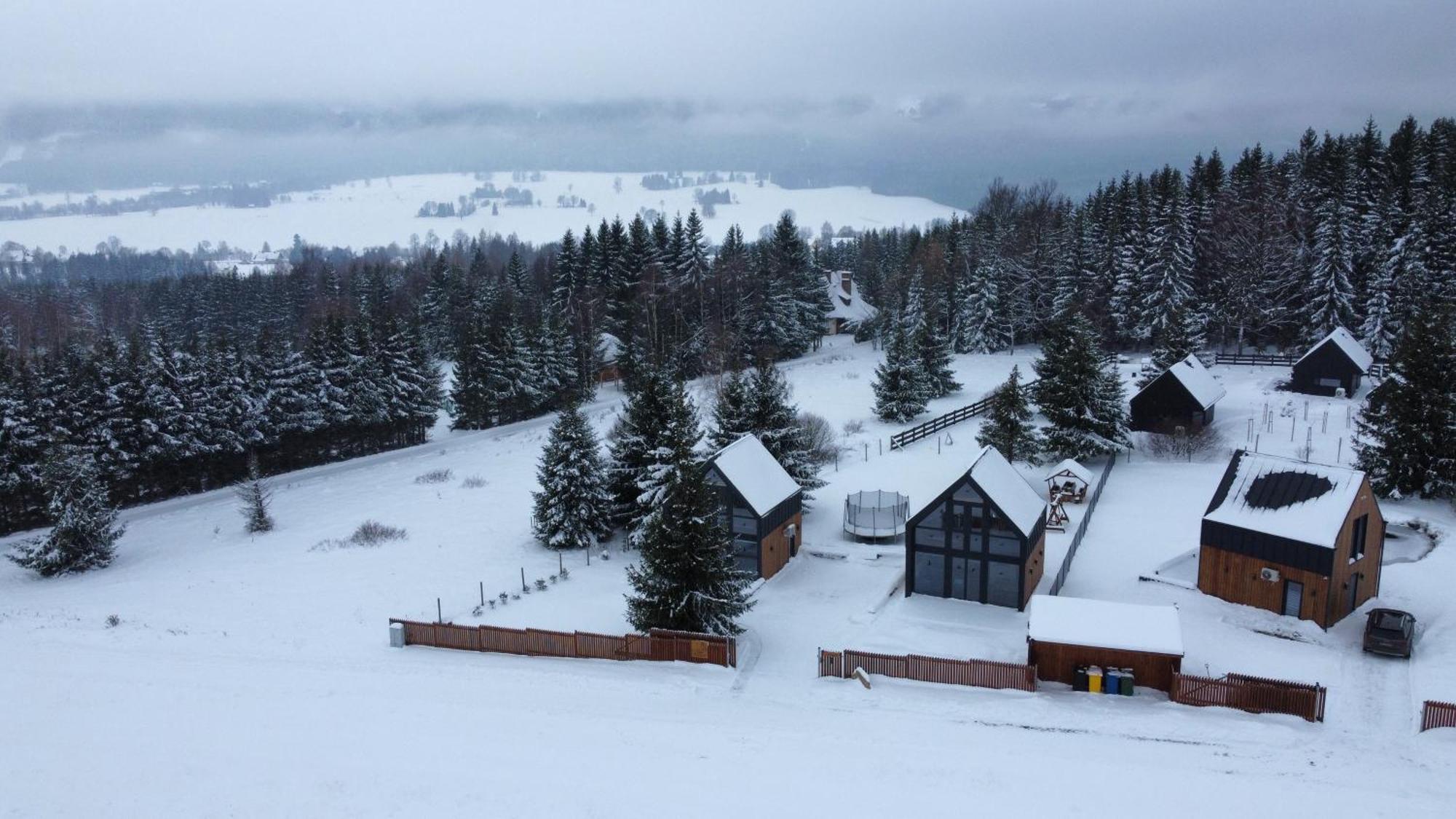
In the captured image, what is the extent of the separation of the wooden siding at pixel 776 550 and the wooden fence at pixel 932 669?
23.7ft

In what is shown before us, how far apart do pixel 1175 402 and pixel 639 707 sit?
116 feet

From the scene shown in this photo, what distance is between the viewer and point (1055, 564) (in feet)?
98.2

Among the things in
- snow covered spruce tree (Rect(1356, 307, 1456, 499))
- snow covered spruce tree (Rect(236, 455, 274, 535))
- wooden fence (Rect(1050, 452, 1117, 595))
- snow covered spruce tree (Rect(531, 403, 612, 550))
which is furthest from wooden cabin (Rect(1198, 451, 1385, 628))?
snow covered spruce tree (Rect(236, 455, 274, 535))

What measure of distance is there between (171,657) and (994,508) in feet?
A: 76.0

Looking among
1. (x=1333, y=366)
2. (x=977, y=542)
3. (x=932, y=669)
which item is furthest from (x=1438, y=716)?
(x=1333, y=366)

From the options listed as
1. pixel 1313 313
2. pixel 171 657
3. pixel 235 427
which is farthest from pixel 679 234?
pixel 171 657

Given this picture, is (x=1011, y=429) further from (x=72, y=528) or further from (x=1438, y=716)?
(x=72, y=528)

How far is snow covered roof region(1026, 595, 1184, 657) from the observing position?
→ 2083cm

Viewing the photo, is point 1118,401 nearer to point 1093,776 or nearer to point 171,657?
point 1093,776

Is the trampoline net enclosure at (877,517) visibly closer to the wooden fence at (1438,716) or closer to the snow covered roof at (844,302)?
the wooden fence at (1438,716)

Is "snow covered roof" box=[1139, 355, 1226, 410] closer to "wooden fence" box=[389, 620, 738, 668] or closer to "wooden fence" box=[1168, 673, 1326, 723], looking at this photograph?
"wooden fence" box=[1168, 673, 1326, 723]

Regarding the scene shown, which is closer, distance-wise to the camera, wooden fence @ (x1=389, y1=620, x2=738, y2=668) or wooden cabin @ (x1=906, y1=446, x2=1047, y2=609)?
wooden fence @ (x1=389, y1=620, x2=738, y2=668)

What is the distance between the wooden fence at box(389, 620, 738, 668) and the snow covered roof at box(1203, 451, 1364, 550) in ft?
51.2

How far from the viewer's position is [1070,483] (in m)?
36.5
